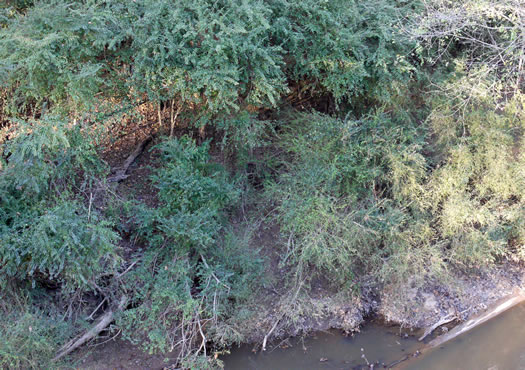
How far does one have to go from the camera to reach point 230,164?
7.41 metres

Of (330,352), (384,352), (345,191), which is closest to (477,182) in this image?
(345,191)

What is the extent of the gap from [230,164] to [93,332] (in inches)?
120

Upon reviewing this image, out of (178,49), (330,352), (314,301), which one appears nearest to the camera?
(178,49)

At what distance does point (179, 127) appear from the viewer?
7.56m

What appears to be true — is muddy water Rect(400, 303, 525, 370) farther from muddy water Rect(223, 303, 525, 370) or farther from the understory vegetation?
the understory vegetation

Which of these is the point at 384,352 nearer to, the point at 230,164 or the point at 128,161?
the point at 230,164

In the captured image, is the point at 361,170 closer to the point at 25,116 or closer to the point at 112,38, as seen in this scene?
the point at 112,38

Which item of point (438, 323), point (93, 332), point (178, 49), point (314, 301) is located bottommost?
point (438, 323)

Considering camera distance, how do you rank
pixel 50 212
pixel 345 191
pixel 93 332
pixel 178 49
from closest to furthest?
pixel 50 212 < pixel 93 332 < pixel 178 49 < pixel 345 191

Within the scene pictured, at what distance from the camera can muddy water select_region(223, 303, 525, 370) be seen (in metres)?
5.93

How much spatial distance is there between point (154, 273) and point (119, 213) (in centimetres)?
87

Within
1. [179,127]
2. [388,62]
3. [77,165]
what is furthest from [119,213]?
[388,62]

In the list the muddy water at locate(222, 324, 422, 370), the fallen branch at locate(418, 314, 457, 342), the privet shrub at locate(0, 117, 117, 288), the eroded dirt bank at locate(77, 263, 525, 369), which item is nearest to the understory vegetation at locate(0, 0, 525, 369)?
the privet shrub at locate(0, 117, 117, 288)

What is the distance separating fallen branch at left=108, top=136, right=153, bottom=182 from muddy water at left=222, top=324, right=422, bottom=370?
283cm
